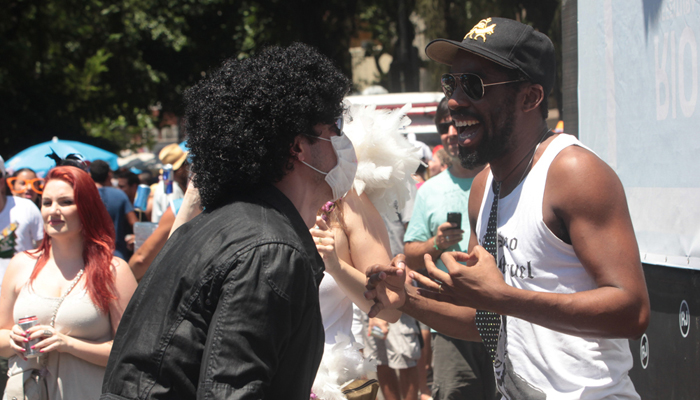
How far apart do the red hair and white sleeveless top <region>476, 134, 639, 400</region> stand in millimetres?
2143

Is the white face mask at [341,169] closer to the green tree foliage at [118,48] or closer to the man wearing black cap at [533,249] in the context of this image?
the man wearing black cap at [533,249]

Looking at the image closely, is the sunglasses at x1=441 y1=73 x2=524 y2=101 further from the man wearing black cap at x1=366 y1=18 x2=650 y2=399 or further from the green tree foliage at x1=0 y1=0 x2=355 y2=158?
the green tree foliage at x1=0 y1=0 x2=355 y2=158

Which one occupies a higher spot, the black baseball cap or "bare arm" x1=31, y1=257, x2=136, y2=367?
the black baseball cap

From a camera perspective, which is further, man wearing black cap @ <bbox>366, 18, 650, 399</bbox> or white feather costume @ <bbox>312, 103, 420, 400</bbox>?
white feather costume @ <bbox>312, 103, 420, 400</bbox>

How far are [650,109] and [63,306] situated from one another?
326 centimetres

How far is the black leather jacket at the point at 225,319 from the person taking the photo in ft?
4.66

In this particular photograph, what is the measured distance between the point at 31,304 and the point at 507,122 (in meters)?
2.59

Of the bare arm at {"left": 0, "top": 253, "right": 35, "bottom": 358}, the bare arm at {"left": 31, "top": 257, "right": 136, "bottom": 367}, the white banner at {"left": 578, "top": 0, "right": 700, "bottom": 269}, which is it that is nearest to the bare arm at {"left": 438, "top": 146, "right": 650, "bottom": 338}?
the white banner at {"left": 578, "top": 0, "right": 700, "bottom": 269}

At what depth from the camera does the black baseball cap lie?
2.27 meters

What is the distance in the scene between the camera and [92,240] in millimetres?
3469

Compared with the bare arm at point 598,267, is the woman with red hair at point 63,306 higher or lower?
lower

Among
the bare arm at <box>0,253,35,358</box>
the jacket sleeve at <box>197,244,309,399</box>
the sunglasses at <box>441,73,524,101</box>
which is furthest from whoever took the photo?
the bare arm at <box>0,253,35,358</box>

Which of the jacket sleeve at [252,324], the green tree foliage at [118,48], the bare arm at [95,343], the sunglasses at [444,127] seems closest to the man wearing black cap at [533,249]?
the jacket sleeve at [252,324]

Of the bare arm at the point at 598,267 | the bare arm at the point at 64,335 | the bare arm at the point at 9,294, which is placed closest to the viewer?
the bare arm at the point at 598,267
